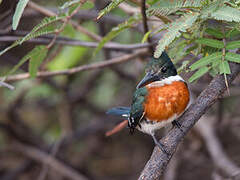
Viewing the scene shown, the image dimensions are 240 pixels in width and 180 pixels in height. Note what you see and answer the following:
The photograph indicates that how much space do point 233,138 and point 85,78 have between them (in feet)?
6.17

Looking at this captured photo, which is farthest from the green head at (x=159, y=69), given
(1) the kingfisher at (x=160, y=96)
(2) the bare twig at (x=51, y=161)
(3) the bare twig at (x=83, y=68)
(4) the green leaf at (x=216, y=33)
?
(2) the bare twig at (x=51, y=161)

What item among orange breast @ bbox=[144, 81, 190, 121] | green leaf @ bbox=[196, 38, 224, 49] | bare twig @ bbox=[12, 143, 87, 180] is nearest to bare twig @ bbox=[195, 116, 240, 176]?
bare twig @ bbox=[12, 143, 87, 180]

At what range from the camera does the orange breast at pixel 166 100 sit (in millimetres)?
1944

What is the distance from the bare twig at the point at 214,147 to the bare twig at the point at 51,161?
1395 millimetres

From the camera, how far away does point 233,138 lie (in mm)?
4176

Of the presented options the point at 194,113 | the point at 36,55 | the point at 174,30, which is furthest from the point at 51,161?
the point at 174,30

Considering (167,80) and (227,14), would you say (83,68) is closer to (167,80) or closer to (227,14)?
(167,80)

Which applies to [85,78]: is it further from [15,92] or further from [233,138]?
[233,138]

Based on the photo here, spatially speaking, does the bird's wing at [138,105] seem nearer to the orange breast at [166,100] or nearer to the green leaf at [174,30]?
the orange breast at [166,100]

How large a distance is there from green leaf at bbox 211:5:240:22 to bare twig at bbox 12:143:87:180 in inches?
121

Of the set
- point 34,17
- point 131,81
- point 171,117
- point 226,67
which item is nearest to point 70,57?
point 34,17

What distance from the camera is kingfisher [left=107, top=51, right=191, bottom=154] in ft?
6.45

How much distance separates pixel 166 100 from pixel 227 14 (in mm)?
746

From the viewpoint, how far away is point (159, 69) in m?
2.06
